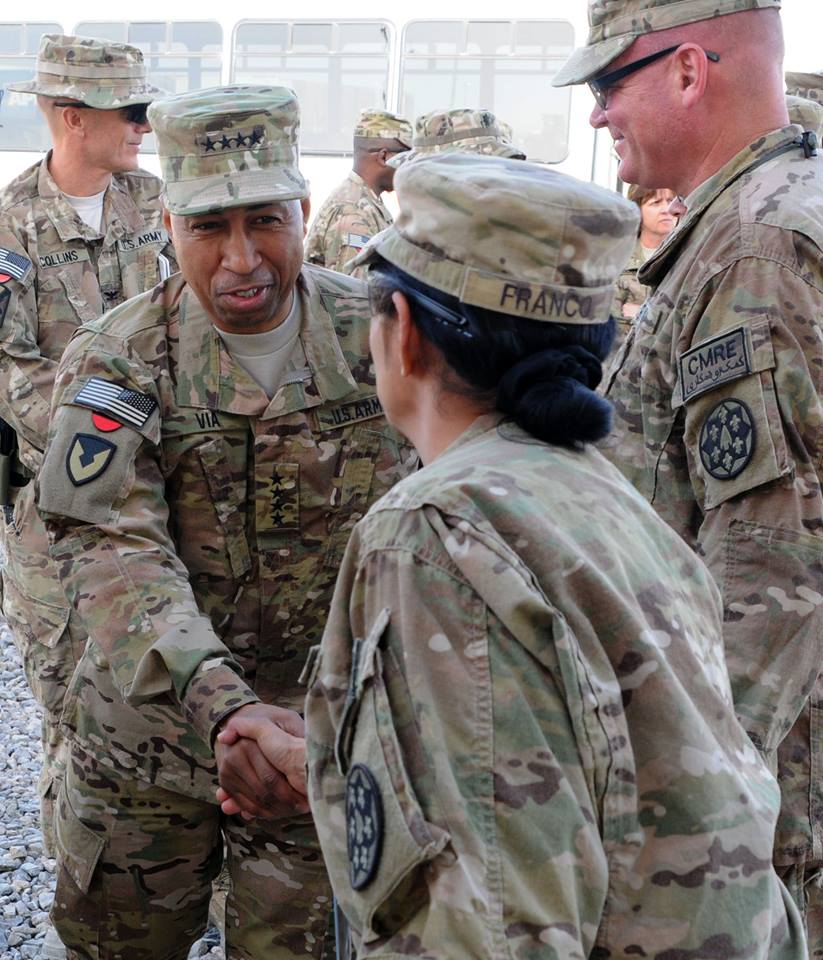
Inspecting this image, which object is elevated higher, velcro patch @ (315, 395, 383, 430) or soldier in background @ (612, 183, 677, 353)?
velcro patch @ (315, 395, 383, 430)

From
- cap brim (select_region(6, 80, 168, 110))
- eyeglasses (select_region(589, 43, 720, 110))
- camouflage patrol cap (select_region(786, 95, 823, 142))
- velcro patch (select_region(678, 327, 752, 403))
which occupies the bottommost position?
velcro patch (select_region(678, 327, 752, 403))

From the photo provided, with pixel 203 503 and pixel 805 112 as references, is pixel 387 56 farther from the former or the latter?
pixel 203 503

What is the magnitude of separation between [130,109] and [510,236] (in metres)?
4.02

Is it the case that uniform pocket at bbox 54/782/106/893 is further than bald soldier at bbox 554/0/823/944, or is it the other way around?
uniform pocket at bbox 54/782/106/893

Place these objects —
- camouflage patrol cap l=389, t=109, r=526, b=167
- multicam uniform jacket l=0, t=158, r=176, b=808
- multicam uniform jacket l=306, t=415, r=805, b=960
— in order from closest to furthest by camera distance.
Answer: multicam uniform jacket l=306, t=415, r=805, b=960 < multicam uniform jacket l=0, t=158, r=176, b=808 < camouflage patrol cap l=389, t=109, r=526, b=167

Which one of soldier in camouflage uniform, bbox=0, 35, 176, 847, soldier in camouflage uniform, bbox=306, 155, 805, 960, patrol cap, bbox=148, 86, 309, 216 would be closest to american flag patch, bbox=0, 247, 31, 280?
soldier in camouflage uniform, bbox=0, 35, 176, 847

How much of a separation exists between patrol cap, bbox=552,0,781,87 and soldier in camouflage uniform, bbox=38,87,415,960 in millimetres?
645

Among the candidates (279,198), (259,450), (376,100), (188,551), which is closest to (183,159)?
(279,198)

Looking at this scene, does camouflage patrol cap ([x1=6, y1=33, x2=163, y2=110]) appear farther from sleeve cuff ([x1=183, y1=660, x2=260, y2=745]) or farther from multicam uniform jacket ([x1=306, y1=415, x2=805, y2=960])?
multicam uniform jacket ([x1=306, y1=415, x2=805, y2=960])

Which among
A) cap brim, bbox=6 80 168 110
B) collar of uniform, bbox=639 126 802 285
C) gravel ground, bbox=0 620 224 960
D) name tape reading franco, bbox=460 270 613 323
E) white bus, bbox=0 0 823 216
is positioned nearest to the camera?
name tape reading franco, bbox=460 270 613 323

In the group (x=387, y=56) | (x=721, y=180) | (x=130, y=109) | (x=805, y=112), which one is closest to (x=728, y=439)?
(x=721, y=180)

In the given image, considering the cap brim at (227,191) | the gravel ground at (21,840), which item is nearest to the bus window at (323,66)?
the gravel ground at (21,840)

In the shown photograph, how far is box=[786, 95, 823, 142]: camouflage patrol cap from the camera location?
14.2 feet

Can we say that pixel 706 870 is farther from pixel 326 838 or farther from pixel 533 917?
pixel 326 838
